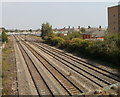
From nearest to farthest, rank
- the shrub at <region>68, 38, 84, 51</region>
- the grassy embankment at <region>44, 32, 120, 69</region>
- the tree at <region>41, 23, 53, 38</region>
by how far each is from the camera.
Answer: the grassy embankment at <region>44, 32, 120, 69</region>
the shrub at <region>68, 38, 84, 51</region>
the tree at <region>41, 23, 53, 38</region>

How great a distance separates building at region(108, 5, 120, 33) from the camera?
40.8 meters

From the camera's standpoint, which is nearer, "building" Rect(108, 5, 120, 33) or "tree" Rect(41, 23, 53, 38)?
"building" Rect(108, 5, 120, 33)

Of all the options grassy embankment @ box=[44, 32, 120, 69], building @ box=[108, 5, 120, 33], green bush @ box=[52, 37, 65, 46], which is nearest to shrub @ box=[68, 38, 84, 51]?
grassy embankment @ box=[44, 32, 120, 69]

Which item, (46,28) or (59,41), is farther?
(46,28)

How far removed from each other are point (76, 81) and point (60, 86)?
1338 millimetres

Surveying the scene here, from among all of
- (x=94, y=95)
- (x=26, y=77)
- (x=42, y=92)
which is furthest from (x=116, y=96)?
(x=26, y=77)

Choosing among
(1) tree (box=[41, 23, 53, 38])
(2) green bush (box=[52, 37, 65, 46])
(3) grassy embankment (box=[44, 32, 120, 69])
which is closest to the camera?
(3) grassy embankment (box=[44, 32, 120, 69])

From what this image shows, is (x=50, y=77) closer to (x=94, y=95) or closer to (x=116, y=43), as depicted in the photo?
(x=94, y=95)

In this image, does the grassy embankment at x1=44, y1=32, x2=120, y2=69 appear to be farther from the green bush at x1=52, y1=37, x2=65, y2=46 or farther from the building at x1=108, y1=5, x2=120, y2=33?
the building at x1=108, y1=5, x2=120, y2=33

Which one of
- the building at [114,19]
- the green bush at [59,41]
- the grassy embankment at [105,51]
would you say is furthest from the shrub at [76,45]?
the building at [114,19]

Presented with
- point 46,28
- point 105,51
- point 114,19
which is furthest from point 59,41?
point 114,19

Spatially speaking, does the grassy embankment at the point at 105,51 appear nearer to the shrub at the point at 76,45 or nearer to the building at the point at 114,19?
the shrub at the point at 76,45

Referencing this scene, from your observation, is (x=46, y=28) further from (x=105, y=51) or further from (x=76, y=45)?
(x=105, y=51)

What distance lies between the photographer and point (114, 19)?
4234 centimetres
